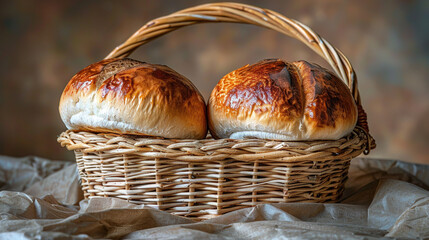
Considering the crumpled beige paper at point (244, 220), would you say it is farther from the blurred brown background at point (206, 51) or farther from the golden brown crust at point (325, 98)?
the blurred brown background at point (206, 51)

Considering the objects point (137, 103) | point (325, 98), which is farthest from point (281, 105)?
point (137, 103)

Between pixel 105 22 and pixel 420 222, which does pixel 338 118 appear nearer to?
pixel 420 222

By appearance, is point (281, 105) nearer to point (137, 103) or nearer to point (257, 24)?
point (137, 103)

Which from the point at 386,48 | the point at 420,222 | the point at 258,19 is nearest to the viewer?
the point at 420,222

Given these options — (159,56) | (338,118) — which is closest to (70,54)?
(159,56)

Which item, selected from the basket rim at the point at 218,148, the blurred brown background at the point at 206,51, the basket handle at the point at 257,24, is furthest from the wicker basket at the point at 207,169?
the blurred brown background at the point at 206,51
